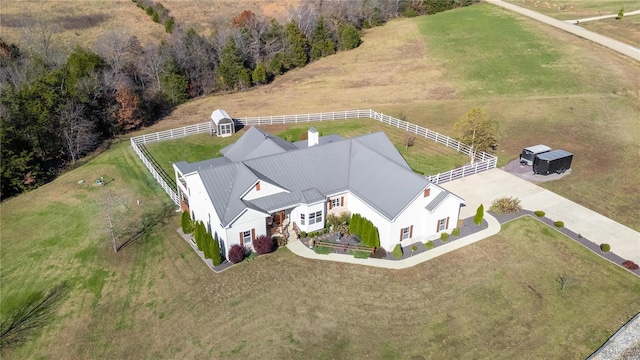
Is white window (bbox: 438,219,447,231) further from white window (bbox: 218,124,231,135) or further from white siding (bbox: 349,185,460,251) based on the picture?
white window (bbox: 218,124,231,135)

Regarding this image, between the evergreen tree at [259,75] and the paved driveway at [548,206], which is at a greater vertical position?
the evergreen tree at [259,75]

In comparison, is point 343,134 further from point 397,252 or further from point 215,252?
point 215,252

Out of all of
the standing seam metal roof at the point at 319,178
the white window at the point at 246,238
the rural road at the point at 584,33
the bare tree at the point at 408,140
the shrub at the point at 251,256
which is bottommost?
the shrub at the point at 251,256

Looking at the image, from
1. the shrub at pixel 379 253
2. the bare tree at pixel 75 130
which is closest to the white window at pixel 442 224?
the shrub at pixel 379 253

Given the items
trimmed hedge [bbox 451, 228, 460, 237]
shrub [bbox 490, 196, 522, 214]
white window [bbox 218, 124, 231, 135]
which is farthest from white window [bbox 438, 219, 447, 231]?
white window [bbox 218, 124, 231, 135]

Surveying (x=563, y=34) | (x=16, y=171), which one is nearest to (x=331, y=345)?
(x=16, y=171)

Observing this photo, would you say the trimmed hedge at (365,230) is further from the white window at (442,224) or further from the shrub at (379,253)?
the white window at (442,224)

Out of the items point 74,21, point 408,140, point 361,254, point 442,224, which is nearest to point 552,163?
point 408,140
